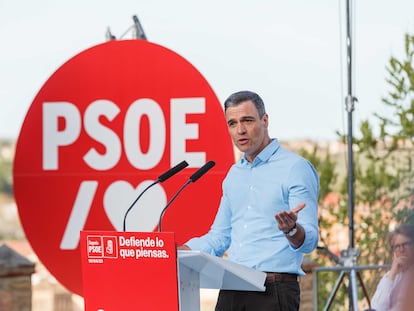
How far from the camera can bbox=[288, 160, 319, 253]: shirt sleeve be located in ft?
10.2

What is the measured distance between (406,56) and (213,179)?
3337 mm

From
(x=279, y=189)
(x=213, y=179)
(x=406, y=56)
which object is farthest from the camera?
(x=406, y=56)

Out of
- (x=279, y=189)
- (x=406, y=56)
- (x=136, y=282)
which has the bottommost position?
(x=136, y=282)

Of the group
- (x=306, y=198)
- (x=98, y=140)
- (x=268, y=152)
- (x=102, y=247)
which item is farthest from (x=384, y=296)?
(x=98, y=140)

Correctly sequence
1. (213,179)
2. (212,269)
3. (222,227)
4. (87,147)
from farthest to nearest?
(87,147)
(213,179)
(222,227)
(212,269)

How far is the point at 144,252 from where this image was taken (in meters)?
3.02

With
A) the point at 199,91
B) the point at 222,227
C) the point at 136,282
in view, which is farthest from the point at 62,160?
the point at 136,282

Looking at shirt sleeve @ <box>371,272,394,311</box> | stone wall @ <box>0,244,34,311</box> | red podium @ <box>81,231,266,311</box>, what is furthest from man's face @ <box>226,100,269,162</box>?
stone wall @ <box>0,244,34,311</box>

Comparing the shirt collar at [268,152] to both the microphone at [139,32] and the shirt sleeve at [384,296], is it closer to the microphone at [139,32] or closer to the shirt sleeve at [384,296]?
the shirt sleeve at [384,296]

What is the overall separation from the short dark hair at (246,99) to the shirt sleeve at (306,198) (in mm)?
216

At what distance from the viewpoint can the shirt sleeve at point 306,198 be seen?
3.11 metres

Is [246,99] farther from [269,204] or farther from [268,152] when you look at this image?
[269,204]

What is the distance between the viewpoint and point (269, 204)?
10.9 ft

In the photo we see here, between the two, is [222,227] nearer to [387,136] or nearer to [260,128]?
[260,128]
